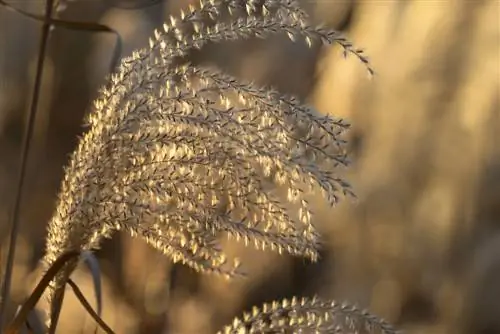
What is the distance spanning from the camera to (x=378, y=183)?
1093 mm

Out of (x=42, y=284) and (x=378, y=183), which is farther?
(x=378, y=183)

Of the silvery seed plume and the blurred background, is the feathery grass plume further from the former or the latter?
the blurred background

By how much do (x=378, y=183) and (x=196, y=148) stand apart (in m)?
0.60

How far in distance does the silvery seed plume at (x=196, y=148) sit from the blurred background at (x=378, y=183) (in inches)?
18.4

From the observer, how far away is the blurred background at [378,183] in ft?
3.33

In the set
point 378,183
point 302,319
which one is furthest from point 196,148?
point 378,183

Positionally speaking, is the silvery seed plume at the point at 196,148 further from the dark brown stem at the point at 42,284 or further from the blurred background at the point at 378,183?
the blurred background at the point at 378,183

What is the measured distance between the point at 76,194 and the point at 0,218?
86 cm

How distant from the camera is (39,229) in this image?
4.35ft

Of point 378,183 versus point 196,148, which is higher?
point 378,183

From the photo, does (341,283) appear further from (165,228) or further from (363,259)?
(165,228)

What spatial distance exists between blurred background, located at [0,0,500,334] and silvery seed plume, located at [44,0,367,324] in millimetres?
468

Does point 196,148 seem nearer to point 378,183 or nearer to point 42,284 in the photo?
point 42,284

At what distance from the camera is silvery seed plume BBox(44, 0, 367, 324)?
53cm
